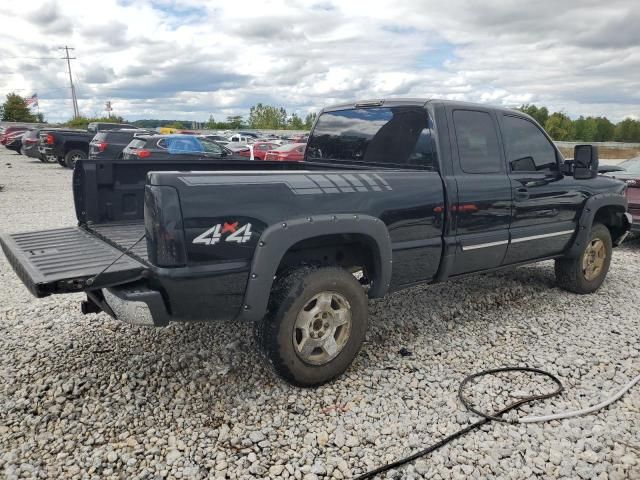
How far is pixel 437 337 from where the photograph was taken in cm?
427

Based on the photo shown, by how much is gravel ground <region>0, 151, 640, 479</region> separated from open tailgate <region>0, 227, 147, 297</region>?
836 millimetres

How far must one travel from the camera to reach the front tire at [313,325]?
3.10 meters

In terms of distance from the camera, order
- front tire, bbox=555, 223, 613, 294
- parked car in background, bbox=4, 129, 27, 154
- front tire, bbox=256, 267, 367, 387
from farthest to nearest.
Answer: parked car in background, bbox=4, 129, 27, 154 < front tire, bbox=555, 223, 613, 294 < front tire, bbox=256, 267, 367, 387

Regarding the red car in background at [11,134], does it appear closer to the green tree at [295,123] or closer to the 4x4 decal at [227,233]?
the 4x4 decal at [227,233]

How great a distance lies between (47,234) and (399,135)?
2781mm

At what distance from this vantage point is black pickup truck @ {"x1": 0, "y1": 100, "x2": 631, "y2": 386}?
9.03 ft

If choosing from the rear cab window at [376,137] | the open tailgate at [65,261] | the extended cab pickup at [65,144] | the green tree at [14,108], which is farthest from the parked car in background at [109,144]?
the green tree at [14,108]

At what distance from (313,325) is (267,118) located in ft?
314

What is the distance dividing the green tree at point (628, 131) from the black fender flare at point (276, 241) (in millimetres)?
109805

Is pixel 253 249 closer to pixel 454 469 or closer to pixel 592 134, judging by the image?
pixel 454 469

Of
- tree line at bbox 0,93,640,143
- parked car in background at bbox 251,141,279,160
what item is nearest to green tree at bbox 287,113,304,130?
tree line at bbox 0,93,640,143

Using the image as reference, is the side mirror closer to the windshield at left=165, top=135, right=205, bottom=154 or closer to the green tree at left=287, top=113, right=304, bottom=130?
the windshield at left=165, top=135, right=205, bottom=154

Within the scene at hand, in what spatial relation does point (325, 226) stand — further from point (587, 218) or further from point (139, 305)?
point (587, 218)

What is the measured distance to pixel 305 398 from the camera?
3.27m
